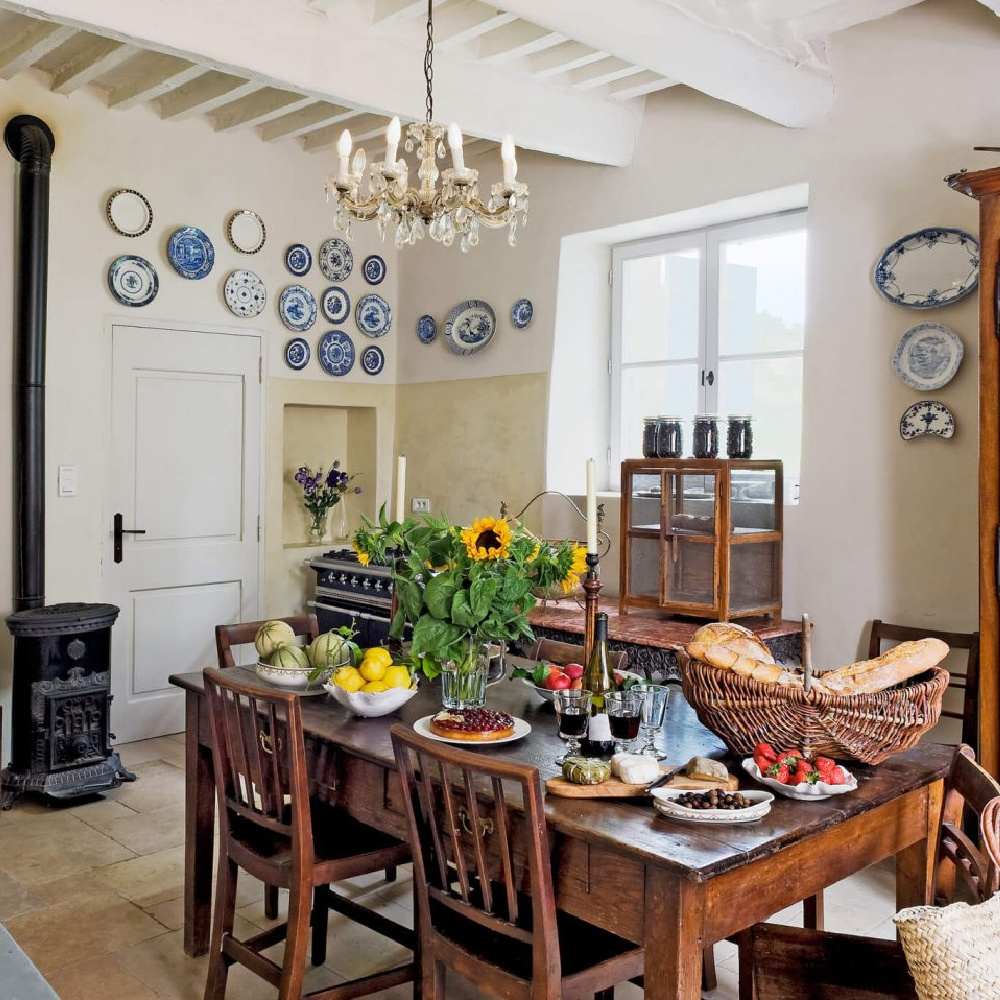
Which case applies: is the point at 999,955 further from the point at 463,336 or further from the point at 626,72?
the point at 463,336

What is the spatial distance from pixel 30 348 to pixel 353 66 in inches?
72.2

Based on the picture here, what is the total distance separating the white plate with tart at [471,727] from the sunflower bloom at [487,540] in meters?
0.36

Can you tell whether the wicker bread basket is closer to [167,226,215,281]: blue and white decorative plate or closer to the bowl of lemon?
the bowl of lemon

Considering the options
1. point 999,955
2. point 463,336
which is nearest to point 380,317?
point 463,336

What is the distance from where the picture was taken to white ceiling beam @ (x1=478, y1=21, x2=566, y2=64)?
12.8 ft

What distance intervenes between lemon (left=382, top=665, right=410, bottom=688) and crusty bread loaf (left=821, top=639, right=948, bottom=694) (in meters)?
0.97

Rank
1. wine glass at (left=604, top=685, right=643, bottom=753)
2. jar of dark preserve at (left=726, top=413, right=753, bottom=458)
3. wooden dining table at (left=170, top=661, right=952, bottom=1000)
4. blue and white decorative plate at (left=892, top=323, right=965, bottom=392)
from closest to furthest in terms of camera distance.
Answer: wooden dining table at (left=170, top=661, right=952, bottom=1000)
wine glass at (left=604, top=685, right=643, bottom=753)
blue and white decorative plate at (left=892, top=323, right=965, bottom=392)
jar of dark preserve at (left=726, top=413, right=753, bottom=458)

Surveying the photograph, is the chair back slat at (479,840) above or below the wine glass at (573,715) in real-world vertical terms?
below

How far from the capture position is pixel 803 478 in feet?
13.5

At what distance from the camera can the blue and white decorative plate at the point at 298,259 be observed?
542 centimetres

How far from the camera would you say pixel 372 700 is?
98.5 inches

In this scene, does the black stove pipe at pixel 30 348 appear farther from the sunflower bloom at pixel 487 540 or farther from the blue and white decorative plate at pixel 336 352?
the sunflower bloom at pixel 487 540

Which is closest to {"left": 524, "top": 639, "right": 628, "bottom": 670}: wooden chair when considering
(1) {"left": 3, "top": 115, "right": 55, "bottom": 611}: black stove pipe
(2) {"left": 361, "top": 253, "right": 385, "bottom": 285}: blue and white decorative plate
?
(1) {"left": 3, "top": 115, "right": 55, "bottom": 611}: black stove pipe

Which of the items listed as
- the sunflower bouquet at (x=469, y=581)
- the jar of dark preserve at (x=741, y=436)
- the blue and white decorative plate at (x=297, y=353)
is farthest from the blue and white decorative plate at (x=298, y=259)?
the sunflower bouquet at (x=469, y=581)
